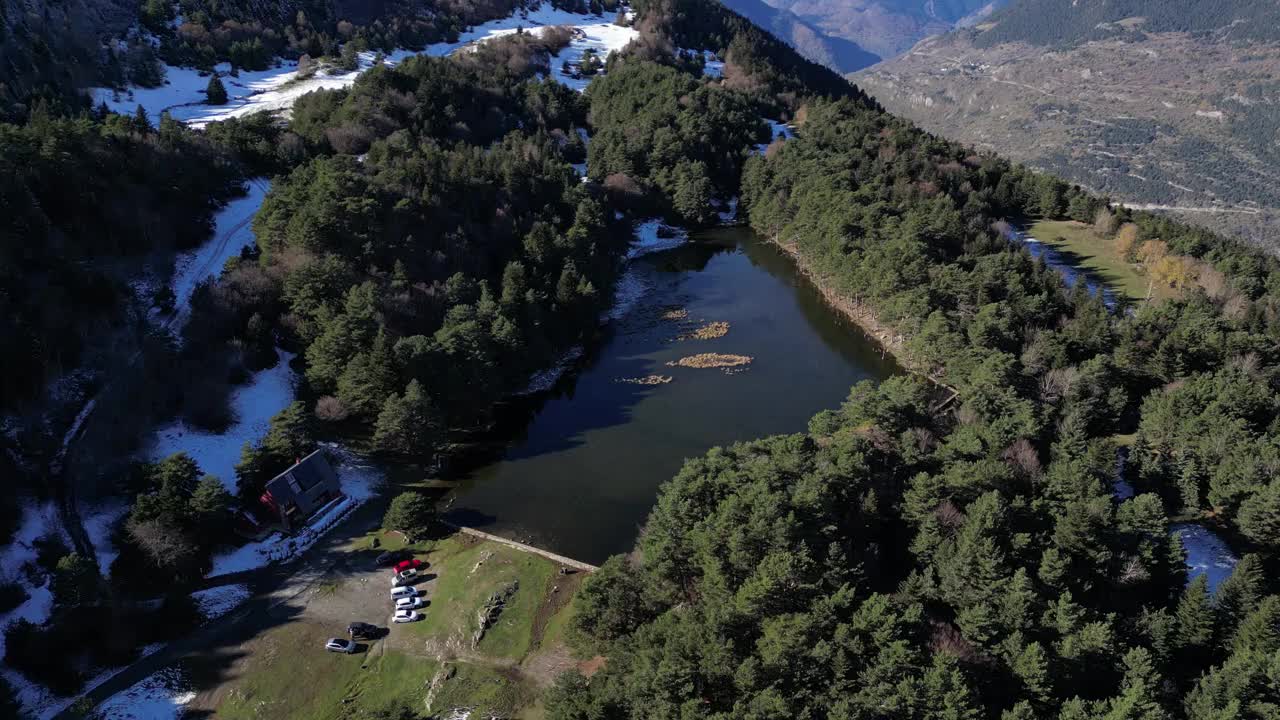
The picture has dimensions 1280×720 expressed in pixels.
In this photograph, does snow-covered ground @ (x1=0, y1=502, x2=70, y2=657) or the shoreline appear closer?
snow-covered ground @ (x1=0, y1=502, x2=70, y2=657)

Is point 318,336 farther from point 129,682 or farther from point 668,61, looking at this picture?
point 668,61

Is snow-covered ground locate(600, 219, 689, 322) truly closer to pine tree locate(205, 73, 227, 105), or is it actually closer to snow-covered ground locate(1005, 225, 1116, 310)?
snow-covered ground locate(1005, 225, 1116, 310)

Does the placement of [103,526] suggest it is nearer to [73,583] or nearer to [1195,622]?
Result: [73,583]

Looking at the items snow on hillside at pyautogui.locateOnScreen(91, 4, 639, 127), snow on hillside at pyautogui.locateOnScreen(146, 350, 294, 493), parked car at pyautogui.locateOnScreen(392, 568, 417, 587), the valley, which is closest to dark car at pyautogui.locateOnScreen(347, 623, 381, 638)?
the valley

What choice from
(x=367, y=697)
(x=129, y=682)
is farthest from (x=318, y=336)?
(x=367, y=697)

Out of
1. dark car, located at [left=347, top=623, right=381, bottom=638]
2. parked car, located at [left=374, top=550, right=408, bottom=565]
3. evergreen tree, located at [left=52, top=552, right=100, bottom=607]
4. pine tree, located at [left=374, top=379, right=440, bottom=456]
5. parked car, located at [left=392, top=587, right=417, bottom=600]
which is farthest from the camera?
pine tree, located at [left=374, top=379, right=440, bottom=456]

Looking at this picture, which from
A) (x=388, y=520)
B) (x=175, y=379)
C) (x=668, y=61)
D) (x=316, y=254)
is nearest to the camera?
(x=388, y=520)

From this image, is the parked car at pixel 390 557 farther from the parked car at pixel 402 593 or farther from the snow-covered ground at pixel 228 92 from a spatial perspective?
the snow-covered ground at pixel 228 92
